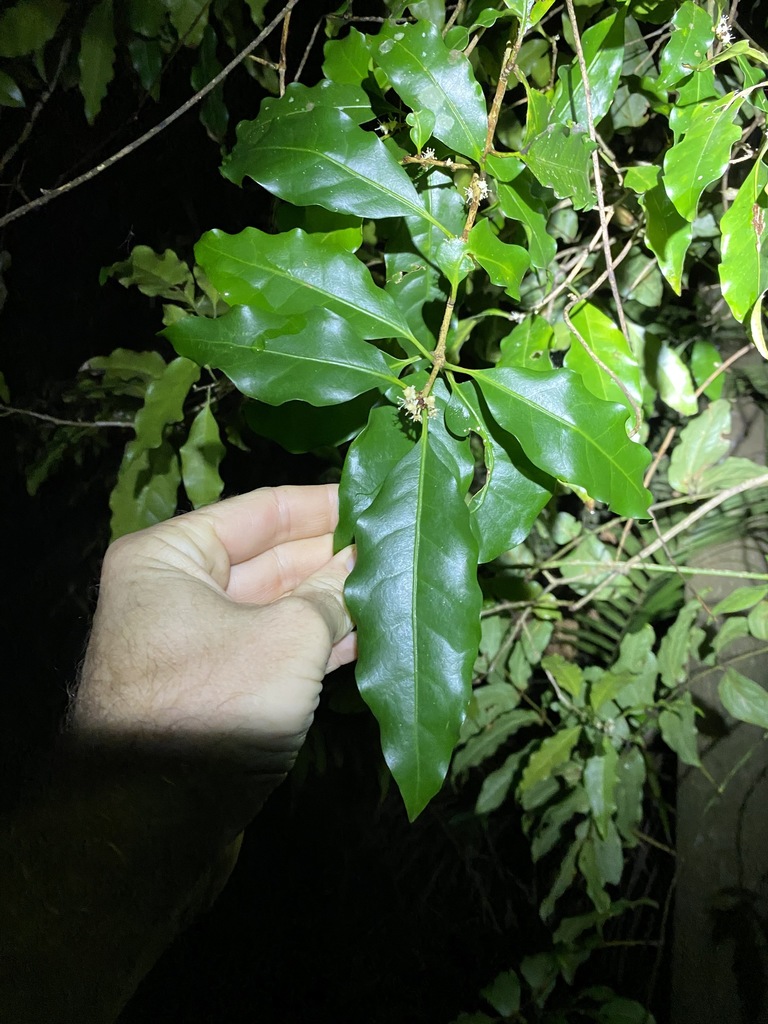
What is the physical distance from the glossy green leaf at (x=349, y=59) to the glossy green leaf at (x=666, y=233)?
34 cm

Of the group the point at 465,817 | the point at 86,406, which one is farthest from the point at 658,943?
the point at 86,406

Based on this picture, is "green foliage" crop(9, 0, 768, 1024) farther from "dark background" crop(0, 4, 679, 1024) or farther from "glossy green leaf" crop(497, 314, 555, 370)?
"dark background" crop(0, 4, 679, 1024)

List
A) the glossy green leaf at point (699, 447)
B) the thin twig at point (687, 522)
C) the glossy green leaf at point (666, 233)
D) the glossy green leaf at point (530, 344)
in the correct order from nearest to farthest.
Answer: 1. the glossy green leaf at point (666, 233)
2. the glossy green leaf at point (530, 344)
3. the thin twig at point (687, 522)
4. the glossy green leaf at point (699, 447)

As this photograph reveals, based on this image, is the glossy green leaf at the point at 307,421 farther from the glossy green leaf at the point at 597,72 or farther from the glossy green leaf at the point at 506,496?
the glossy green leaf at the point at 597,72

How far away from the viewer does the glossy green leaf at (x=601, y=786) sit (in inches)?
41.9

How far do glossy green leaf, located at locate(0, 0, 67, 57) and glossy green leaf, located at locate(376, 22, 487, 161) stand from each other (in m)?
0.51

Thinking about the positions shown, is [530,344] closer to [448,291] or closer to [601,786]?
[448,291]

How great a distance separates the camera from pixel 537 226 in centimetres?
67

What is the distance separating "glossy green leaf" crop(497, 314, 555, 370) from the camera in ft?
2.54

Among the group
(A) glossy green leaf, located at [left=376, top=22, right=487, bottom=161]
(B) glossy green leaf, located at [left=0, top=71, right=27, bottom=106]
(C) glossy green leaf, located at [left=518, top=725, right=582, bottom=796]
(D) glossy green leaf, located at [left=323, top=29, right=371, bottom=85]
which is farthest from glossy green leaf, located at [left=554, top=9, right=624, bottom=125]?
(C) glossy green leaf, located at [left=518, top=725, right=582, bottom=796]

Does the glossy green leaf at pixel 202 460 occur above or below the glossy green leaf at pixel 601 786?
above

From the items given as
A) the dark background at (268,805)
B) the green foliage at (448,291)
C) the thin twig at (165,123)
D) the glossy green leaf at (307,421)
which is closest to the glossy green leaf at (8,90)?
the green foliage at (448,291)

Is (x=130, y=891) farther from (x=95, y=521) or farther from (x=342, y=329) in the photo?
(x=95, y=521)

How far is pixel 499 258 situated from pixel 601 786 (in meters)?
0.86
